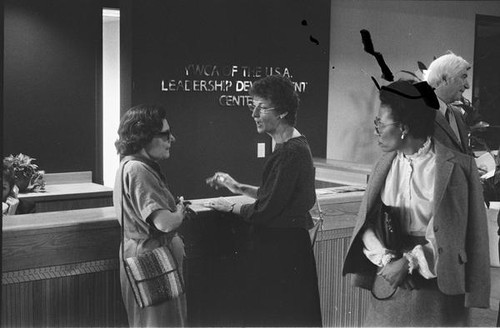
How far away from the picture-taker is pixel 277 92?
268 centimetres

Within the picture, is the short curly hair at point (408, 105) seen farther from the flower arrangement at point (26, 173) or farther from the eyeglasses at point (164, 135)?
the flower arrangement at point (26, 173)

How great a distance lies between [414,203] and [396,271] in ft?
0.63

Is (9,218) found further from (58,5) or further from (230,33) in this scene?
(58,5)

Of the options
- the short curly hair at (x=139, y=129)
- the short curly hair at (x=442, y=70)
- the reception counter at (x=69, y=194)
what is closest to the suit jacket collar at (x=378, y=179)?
the short curly hair at (x=442, y=70)

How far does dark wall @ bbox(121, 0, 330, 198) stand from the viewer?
11.2ft

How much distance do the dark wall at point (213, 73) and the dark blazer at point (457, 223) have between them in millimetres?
1201

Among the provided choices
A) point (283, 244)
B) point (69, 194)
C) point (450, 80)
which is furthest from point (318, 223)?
point (69, 194)

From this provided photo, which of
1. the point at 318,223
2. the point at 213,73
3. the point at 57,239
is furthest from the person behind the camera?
the point at 213,73

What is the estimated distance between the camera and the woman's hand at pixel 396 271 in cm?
209

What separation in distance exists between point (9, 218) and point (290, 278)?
1002mm

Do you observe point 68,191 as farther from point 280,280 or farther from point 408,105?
point 408,105

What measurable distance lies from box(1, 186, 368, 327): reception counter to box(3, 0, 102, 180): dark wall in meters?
2.13

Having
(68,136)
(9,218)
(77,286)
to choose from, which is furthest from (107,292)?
(68,136)

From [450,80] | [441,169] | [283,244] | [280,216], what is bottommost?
[283,244]
